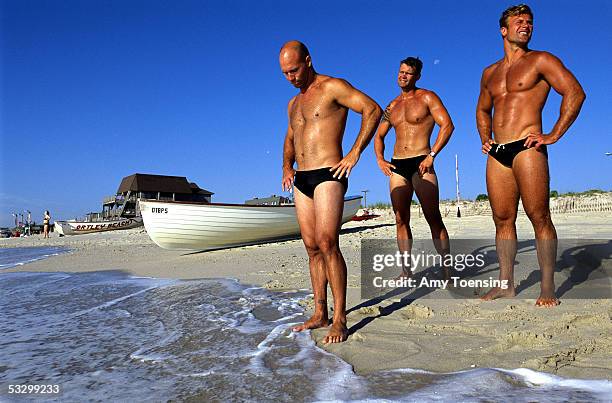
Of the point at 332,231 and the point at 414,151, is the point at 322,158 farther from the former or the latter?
the point at 414,151

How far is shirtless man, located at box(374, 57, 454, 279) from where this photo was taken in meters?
4.95

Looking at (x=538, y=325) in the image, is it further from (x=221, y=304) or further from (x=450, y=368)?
(x=221, y=304)

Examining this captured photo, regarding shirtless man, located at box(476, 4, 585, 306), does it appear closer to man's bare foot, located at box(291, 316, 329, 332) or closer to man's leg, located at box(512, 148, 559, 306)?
man's leg, located at box(512, 148, 559, 306)

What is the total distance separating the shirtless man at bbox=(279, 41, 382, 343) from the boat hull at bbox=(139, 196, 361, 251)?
25.3 ft

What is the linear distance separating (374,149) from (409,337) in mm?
2810

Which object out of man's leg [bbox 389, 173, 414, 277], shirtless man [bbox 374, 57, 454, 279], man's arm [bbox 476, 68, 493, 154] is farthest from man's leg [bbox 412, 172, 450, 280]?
man's arm [bbox 476, 68, 493, 154]

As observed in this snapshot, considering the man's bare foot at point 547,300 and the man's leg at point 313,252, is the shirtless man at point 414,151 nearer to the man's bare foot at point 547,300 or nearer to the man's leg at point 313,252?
the man's bare foot at point 547,300

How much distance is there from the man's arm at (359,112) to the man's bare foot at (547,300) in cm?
186

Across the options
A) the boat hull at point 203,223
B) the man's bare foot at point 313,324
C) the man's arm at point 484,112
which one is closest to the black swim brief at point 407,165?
the man's arm at point 484,112

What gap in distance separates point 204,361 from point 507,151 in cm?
286

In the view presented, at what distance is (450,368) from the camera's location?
223 cm

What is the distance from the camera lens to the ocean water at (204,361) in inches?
77.6

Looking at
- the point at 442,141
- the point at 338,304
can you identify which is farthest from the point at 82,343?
the point at 442,141

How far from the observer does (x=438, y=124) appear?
16.2ft
